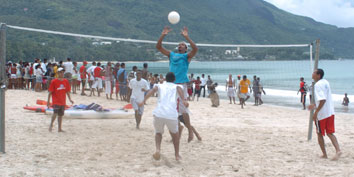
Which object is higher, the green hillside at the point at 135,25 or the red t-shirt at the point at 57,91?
the green hillside at the point at 135,25

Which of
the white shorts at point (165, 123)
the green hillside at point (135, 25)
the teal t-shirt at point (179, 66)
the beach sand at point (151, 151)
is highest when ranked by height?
the green hillside at point (135, 25)

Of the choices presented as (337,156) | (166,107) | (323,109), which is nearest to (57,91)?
(166,107)

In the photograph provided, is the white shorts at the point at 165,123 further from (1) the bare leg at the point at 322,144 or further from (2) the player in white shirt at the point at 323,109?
(1) the bare leg at the point at 322,144

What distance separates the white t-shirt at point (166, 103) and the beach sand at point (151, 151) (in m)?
0.72

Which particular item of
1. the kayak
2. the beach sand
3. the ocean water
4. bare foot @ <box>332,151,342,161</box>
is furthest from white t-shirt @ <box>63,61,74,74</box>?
bare foot @ <box>332,151,342,161</box>

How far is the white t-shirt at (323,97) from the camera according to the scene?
5.83 metres

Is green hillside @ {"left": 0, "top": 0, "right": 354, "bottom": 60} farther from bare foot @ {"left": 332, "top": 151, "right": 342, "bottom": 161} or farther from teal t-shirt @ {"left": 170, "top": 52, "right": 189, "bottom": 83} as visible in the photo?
bare foot @ {"left": 332, "top": 151, "right": 342, "bottom": 161}

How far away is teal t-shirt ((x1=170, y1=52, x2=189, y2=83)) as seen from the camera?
21.2 ft

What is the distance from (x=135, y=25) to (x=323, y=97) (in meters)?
91.1

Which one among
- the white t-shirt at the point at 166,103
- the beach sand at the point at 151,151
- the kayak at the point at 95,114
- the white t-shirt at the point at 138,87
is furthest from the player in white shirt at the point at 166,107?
the kayak at the point at 95,114

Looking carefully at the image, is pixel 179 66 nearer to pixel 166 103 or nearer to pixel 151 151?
pixel 166 103

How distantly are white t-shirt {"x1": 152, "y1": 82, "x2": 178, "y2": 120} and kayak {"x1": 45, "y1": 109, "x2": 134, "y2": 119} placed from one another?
16.9ft

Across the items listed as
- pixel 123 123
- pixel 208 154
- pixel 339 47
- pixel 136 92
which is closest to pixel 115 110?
pixel 123 123

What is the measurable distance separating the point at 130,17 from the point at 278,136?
97266 mm
